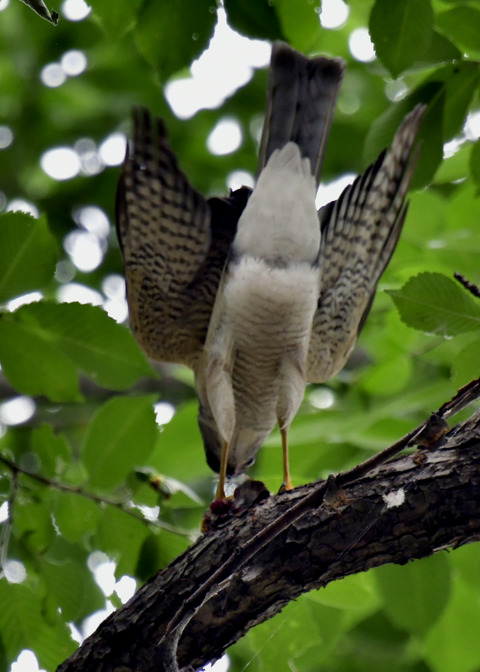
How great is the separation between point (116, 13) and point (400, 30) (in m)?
0.84

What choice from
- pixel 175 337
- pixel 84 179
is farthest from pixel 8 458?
pixel 84 179

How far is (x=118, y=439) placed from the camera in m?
3.06

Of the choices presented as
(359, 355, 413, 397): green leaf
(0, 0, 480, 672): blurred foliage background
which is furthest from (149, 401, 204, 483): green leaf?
(359, 355, 413, 397): green leaf

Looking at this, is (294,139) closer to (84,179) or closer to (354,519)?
(354,519)

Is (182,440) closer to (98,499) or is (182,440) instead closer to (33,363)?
(98,499)

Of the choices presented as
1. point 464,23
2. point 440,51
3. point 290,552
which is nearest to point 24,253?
point 290,552

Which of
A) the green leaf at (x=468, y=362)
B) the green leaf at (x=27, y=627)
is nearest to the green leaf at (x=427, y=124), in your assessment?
the green leaf at (x=468, y=362)

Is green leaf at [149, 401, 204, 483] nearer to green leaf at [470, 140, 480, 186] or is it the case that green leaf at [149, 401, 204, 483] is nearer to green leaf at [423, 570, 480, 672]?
green leaf at [423, 570, 480, 672]

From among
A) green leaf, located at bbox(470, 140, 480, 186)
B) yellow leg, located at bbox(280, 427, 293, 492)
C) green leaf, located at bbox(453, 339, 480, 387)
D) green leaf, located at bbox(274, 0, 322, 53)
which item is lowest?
yellow leg, located at bbox(280, 427, 293, 492)

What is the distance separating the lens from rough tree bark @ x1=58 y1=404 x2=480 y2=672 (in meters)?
2.29

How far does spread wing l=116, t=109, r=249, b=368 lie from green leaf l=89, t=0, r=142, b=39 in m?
0.48

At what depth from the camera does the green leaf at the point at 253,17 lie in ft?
8.20

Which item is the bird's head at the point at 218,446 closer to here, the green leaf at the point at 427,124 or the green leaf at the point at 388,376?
the green leaf at the point at 388,376

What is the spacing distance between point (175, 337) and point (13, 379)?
3.72 feet
